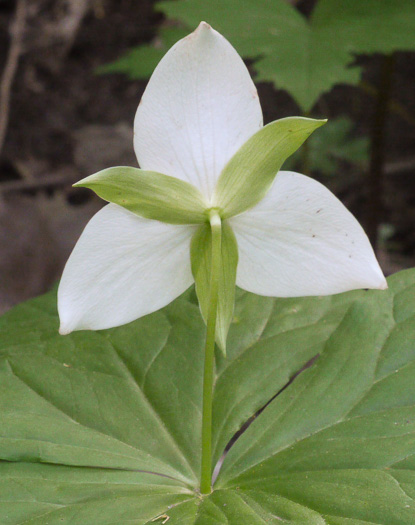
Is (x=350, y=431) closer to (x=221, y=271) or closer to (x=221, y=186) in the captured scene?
(x=221, y=271)

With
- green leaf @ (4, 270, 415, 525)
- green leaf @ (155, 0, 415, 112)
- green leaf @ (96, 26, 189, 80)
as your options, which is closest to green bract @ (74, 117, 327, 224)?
green leaf @ (4, 270, 415, 525)

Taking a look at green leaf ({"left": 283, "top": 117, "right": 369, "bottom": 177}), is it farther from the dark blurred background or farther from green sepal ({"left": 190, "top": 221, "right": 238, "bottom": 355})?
green sepal ({"left": 190, "top": 221, "right": 238, "bottom": 355})

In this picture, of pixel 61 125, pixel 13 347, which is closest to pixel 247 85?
pixel 13 347

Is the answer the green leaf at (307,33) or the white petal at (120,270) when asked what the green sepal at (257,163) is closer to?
the white petal at (120,270)

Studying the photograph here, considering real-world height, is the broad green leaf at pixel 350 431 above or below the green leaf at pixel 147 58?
below

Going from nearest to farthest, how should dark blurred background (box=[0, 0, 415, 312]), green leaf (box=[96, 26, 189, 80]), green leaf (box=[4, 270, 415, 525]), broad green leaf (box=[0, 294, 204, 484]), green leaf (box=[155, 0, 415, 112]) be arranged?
green leaf (box=[4, 270, 415, 525]) → broad green leaf (box=[0, 294, 204, 484]) → green leaf (box=[155, 0, 415, 112]) → green leaf (box=[96, 26, 189, 80]) → dark blurred background (box=[0, 0, 415, 312])

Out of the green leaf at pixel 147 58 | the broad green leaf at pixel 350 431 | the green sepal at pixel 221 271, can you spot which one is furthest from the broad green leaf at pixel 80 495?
the green leaf at pixel 147 58

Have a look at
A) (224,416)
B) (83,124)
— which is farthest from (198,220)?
(83,124)
